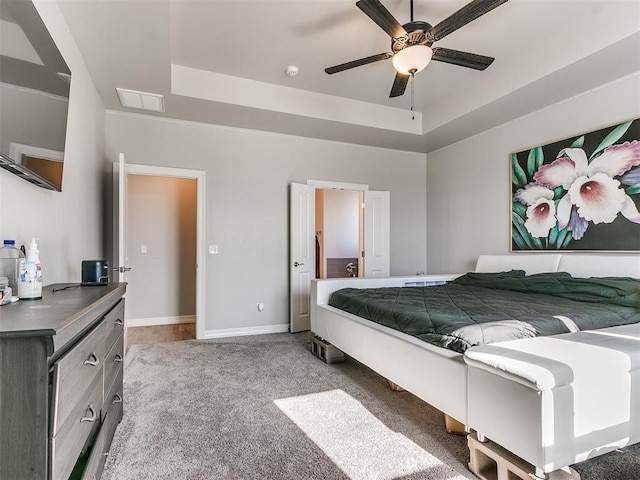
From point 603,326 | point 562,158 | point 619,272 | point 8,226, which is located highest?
point 562,158

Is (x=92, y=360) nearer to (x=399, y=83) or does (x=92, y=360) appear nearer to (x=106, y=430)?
(x=106, y=430)

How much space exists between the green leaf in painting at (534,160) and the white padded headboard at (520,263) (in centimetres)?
90

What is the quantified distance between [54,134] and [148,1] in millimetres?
1048

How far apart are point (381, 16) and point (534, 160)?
2594 mm

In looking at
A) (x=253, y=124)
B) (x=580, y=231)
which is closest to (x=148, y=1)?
(x=253, y=124)

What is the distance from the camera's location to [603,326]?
2.08 m

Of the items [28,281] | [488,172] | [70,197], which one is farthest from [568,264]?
[70,197]

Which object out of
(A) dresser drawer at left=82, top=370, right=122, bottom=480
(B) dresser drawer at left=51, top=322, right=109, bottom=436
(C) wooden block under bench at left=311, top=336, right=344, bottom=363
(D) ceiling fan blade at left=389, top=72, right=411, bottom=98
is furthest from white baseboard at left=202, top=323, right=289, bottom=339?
(D) ceiling fan blade at left=389, top=72, right=411, bottom=98

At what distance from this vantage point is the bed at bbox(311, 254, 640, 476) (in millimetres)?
1717

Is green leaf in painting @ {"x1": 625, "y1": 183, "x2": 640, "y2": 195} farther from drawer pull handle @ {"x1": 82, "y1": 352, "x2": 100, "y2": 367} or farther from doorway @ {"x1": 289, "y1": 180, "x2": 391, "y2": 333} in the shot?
drawer pull handle @ {"x1": 82, "y1": 352, "x2": 100, "y2": 367}

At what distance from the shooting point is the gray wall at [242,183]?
13.0ft

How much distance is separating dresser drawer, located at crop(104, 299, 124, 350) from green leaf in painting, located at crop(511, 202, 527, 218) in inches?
156

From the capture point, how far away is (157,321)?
4.86 meters

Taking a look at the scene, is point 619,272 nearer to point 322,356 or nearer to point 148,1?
point 322,356
